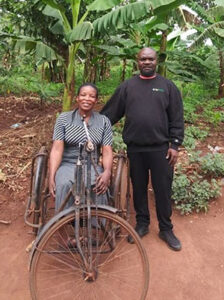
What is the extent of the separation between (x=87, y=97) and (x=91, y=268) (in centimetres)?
138

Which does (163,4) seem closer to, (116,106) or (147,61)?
(147,61)

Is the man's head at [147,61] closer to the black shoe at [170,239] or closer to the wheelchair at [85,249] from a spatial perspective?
the wheelchair at [85,249]

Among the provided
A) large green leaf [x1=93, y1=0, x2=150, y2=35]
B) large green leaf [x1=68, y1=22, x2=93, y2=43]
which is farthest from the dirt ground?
large green leaf [x1=93, y1=0, x2=150, y2=35]

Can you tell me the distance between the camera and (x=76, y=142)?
269 centimetres

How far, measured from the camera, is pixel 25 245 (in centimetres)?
305

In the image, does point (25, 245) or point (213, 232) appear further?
point (213, 232)

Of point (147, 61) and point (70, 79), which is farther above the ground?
point (147, 61)

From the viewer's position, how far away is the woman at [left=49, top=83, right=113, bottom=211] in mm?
2523

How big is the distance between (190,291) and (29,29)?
18.9ft

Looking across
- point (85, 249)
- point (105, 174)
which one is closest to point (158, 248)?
point (105, 174)

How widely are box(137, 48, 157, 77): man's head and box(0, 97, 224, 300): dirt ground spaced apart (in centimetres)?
168

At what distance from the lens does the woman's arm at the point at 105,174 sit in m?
2.50

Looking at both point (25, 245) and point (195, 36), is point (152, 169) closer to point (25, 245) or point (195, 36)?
point (25, 245)

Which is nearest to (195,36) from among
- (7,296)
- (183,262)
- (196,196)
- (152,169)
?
(196,196)
